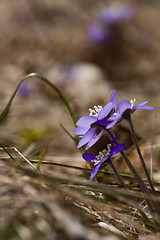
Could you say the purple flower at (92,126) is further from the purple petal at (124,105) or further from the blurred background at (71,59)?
the blurred background at (71,59)

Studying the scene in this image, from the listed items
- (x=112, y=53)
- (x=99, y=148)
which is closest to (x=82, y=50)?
(x=112, y=53)

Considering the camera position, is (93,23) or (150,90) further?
(93,23)

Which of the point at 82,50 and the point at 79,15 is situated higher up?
the point at 79,15

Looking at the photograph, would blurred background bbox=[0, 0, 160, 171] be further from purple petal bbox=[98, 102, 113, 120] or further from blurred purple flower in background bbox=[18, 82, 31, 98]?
purple petal bbox=[98, 102, 113, 120]

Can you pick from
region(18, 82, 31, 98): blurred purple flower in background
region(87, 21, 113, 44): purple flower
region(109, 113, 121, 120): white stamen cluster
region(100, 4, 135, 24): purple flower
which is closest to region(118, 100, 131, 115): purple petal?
region(109, 113, 121, 120): white stamen cluster

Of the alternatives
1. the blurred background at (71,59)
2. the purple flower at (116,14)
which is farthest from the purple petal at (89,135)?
the purple flower at (116,14)

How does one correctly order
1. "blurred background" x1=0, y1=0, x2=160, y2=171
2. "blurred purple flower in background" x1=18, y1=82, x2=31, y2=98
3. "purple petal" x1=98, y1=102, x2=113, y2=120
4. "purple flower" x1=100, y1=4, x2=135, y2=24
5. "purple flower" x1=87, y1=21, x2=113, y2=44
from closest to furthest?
"purple petal" x1=98, y1=102, x2=113, y2=120
"blurred background" x1=0, y1=0, x2=160, y2=171
"blurred purple flower in background" x1=18, y1=82, x2=31, y2=98
"purple flower" x1=87, y1=21, x2=113, y2=44
"purple flower" x1=100, y1=4, x2=135, y2=24

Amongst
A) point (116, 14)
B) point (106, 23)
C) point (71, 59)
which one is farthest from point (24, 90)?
point (116, 14)

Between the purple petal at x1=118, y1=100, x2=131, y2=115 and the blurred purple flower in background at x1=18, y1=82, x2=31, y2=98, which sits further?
the blurred purple flower in background at x1=18, y1=82, x2=31, y2=98

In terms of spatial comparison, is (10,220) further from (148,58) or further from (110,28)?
(110,28)
